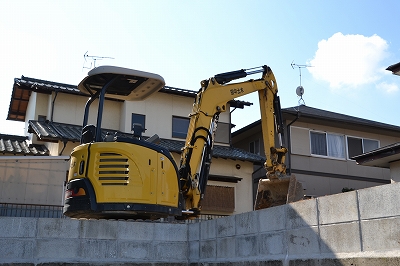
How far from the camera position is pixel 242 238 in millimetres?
8312

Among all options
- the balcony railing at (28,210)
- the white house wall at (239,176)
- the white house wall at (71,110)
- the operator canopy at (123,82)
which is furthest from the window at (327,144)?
the operator canopy at (123,82)

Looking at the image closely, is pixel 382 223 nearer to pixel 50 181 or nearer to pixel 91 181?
pixel 91 181

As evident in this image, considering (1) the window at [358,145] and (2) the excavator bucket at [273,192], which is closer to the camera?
(2) the excavator bucket at [273,192]

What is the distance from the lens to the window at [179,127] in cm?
1882

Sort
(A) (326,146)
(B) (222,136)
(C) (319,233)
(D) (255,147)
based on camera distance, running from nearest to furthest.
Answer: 1. (C) (319,233)
2. (B) (222,136)
3. (A) (326,146)
4. (D) (255,147)

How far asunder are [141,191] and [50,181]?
6110 millimetres

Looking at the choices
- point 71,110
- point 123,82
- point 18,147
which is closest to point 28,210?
point 18,147

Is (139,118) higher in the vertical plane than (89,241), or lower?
higher

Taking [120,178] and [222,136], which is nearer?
[120,178]

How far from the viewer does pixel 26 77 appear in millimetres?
17594

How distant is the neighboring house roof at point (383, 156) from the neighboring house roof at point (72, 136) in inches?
187

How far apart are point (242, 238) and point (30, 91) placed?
12.7 m

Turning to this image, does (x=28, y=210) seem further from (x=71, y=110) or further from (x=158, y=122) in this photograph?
(x=158, y=122)

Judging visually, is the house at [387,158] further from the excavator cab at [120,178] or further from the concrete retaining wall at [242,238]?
the excavator cab at [120,178]
